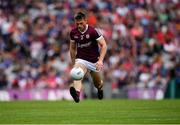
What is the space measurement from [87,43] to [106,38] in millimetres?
12363

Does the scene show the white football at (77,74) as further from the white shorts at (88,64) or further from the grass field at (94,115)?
the grass field at (94,115)

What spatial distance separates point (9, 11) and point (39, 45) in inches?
112

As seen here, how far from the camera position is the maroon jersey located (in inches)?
628

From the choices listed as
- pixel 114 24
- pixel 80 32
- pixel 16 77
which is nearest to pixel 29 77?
pixel 16 77

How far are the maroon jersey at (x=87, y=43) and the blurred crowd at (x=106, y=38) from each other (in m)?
9.91

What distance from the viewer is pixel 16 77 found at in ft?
89.3

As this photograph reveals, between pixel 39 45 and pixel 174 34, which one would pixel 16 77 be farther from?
pixel 174 34

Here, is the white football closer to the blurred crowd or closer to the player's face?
the player's face

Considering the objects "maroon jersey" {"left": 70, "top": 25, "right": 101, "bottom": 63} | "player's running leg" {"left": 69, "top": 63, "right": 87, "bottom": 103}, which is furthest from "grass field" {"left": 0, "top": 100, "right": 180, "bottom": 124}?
"maroon jersey" {"left": 70, "top": 25, "right": 101, "bottom": 63}

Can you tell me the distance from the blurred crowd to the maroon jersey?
390 inches

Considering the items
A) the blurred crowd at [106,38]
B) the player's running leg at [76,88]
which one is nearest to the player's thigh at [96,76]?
the player's running leg at [76,88]

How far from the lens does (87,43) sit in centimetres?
1612

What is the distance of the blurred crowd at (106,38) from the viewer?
27.0m

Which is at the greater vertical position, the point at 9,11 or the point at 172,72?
the point at 9,11
